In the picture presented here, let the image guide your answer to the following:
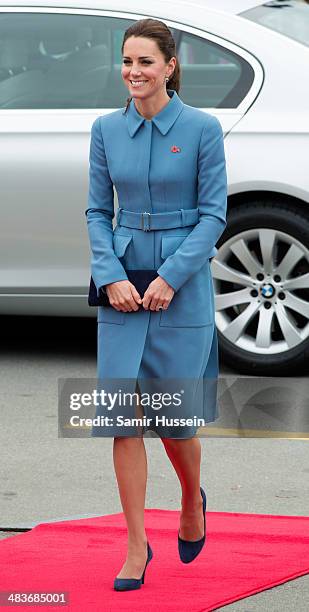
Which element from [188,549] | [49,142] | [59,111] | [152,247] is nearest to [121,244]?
[152,247]

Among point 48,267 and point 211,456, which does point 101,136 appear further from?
point 48,267

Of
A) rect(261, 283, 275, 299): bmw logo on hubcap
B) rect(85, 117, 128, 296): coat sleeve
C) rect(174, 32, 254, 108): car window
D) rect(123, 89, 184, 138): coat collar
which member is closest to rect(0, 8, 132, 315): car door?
rect(174, 32, 254, 108): car window

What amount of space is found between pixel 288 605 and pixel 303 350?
3024mm

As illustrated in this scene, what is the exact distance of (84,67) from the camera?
7691mm

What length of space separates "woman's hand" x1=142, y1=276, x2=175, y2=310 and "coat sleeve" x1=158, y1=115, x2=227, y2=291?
17 millimetres

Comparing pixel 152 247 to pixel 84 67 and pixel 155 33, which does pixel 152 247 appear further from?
pixel 84 67

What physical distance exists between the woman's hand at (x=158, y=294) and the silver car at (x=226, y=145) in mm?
2943

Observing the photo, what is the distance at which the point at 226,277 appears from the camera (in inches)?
297

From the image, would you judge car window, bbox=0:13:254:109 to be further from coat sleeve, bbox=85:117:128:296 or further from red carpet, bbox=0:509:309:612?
coat sleeve, bbox=85:117:128:296

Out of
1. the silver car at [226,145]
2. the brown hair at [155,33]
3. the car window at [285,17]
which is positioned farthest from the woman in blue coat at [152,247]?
the car window at [285,17]

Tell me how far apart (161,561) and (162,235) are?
1072 millimetres

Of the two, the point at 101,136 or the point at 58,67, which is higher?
the point at 101,136

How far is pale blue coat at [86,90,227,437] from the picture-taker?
4.54m

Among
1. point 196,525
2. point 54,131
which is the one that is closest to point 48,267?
point 54,131
